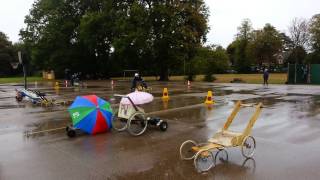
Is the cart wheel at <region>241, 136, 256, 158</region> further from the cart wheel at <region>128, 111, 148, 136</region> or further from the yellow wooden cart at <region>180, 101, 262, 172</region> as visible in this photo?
the cart wheel at <region>128, 111, 148, 136</region>

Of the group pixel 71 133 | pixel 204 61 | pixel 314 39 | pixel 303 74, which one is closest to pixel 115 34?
pixel 204 61

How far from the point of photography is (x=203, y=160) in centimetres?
762

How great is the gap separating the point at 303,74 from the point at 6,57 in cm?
7077

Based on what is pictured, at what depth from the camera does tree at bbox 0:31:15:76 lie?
85875mm

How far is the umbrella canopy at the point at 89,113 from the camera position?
1039 centimetres

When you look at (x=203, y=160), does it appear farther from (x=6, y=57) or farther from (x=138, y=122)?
(x=6, y=57)

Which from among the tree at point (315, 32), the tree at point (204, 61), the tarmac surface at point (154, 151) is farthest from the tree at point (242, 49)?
the tarmac surface at point (154, 151)

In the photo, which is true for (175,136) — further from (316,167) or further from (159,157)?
(316,167)

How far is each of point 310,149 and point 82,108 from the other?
6.15 metres

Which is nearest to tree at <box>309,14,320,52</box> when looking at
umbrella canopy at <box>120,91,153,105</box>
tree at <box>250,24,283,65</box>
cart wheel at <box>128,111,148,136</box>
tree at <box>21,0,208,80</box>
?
tree at <box>250,24,283,65</box>

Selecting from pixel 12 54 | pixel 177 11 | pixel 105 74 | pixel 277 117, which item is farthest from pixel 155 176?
pixel 12 54

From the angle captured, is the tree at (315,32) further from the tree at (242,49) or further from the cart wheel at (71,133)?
the cart wheel at (71,133)

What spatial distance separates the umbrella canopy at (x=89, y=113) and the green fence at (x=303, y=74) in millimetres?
30546

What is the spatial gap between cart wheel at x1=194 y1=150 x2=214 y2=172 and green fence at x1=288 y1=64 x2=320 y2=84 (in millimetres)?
32242
